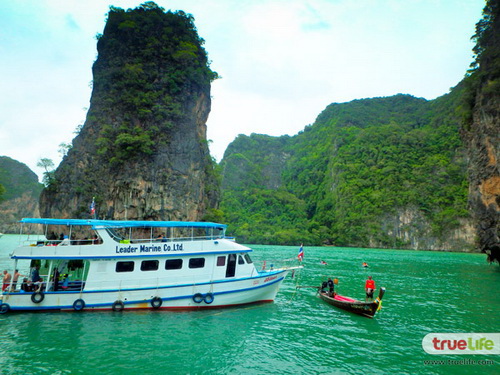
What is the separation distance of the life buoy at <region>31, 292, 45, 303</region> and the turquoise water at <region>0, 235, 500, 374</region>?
0.65 meters

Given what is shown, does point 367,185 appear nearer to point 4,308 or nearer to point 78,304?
point 78,304

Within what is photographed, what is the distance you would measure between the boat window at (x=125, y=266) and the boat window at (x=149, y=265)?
521mm

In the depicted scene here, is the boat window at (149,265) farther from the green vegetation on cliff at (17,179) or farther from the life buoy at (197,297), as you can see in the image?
the green vegetation on cliff at (17,179)

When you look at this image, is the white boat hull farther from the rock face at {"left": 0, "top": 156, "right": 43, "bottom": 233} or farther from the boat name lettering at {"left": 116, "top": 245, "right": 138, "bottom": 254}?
the rock face at {"left": 0, "top": 156, "right": 43, "bottom": 233}

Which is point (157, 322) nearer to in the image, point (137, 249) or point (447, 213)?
point (137, 249)

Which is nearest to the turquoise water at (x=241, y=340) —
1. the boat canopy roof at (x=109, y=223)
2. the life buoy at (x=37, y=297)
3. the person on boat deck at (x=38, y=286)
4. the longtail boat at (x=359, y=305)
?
the longtail boat at (x=359, y=305)

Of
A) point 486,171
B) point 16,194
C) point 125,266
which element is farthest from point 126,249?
point 16,194

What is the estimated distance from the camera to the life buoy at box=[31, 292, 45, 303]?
13531 mm

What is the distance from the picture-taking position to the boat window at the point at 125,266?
14.4m

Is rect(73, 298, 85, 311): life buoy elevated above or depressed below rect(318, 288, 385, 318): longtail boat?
below

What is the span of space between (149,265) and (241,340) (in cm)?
619

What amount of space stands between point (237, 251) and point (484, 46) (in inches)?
1719

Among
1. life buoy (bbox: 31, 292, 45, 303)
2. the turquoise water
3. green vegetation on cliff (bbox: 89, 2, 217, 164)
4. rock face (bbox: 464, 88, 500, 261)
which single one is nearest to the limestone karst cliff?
rock face (bbox: 464, 88, 500, 261)

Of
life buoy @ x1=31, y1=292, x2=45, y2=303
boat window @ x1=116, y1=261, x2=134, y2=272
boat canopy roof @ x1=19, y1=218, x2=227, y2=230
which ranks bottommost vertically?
life buoy @ x1=31, y1=292, x2=45, y2=303
